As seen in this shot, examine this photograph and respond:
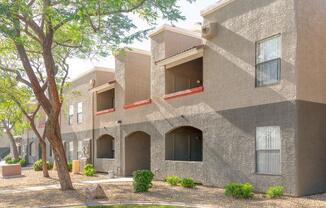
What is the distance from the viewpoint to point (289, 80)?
40.4ft

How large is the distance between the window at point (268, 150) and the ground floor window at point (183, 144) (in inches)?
253

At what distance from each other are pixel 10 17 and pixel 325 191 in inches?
546

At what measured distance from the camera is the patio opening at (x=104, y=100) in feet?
89.9

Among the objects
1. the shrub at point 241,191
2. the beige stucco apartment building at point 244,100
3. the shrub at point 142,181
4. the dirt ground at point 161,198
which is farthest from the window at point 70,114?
the shrub at point 241,191

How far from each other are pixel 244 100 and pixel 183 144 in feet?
21.1

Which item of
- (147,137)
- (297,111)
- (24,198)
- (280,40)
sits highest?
(280,40)

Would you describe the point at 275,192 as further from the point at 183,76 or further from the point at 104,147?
the point at 104,147

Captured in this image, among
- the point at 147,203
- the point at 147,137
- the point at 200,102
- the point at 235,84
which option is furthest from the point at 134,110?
the point at 147,203

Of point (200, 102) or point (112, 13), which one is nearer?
point (112, 13)

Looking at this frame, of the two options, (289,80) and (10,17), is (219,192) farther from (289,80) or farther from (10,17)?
(10,17)

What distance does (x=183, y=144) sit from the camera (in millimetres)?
19562

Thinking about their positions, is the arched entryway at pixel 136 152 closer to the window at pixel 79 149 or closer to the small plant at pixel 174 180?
the small plant at pixel 174 180

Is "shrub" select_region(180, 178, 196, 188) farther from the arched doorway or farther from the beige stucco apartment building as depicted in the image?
the arched doorway

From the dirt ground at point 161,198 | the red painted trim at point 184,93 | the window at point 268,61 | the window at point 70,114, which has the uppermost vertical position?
the window at point 268,61
